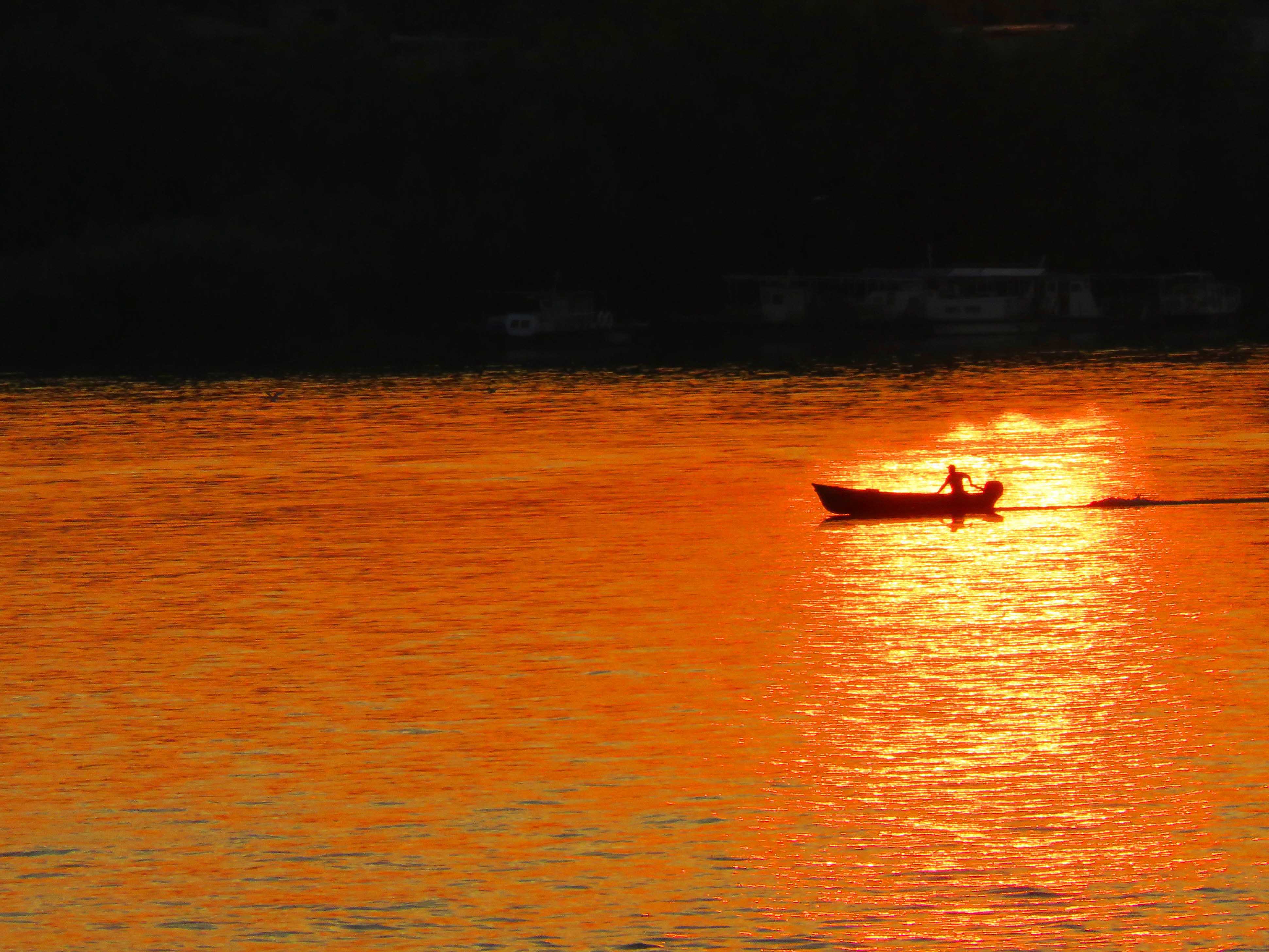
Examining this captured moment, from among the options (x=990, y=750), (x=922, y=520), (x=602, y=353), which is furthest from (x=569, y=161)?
(x=990, y=750)

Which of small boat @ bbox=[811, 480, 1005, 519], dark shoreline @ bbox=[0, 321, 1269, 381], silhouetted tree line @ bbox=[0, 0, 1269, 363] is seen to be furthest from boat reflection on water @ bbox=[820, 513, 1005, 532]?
silhouetted tree line @ bbox=[0, 0, 1269, 363]

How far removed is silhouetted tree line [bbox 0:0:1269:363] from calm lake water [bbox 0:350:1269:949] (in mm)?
58710

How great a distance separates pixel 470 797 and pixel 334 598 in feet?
47.1

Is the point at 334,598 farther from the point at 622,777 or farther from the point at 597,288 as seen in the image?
the point at 597,288

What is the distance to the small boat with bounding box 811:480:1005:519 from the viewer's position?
152 ft

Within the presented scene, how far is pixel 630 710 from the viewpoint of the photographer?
29.3m

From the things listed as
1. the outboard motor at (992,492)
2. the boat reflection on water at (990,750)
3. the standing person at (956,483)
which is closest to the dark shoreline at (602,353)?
the standing person at (956,483)

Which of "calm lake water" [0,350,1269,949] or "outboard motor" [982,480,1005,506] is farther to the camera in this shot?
"outboard motor" [982,480,1005,506]

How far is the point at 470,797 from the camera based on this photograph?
82.7ft

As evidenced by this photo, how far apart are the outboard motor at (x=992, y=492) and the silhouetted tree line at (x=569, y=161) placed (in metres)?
68.2

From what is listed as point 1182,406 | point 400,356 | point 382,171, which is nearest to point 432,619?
point 1182,406

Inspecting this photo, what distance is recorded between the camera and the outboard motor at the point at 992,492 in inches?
1833

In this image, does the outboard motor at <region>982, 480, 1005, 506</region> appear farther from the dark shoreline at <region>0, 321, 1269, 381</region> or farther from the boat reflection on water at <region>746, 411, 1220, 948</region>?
the dark shoreline at <region>0, 321, 1269, 381</region>

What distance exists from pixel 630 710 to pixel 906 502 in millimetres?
18382
